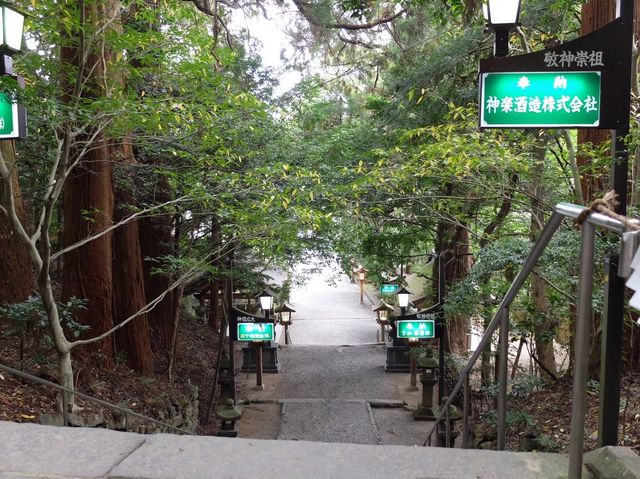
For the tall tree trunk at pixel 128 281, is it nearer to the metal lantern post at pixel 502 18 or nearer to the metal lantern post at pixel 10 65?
the metal lantern post at pixel 10 65

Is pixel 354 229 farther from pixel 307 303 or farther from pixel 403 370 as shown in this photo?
pixel 307 303

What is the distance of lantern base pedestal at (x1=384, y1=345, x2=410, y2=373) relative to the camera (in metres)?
17.5

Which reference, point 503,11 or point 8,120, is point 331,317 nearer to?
point 8,120

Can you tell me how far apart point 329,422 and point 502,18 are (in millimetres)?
11084

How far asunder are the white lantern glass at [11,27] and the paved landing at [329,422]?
947 cm

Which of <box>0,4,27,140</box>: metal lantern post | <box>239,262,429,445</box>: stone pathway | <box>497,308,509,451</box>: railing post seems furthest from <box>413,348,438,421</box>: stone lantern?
<box>0,4,27,140</box>: metal lantern post

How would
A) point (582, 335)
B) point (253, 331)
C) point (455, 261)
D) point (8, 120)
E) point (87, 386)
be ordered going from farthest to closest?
point (455, 261), point (253, 331), point (87, 386), point (8, 120), point (582, 335)

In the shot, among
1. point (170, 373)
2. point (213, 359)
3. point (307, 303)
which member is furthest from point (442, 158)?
point (307, 303)

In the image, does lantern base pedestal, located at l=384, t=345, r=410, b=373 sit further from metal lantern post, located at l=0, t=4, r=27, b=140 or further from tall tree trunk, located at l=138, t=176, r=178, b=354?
metal lantern post, located at l=0, t=4, r=27, b=140

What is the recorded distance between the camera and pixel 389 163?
8.09 m

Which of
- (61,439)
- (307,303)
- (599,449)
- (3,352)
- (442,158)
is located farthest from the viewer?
(307,303)

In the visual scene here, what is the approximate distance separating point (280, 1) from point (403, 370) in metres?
12.2

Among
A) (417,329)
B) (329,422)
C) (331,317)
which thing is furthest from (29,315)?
(331,317)

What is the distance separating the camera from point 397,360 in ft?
58.2
